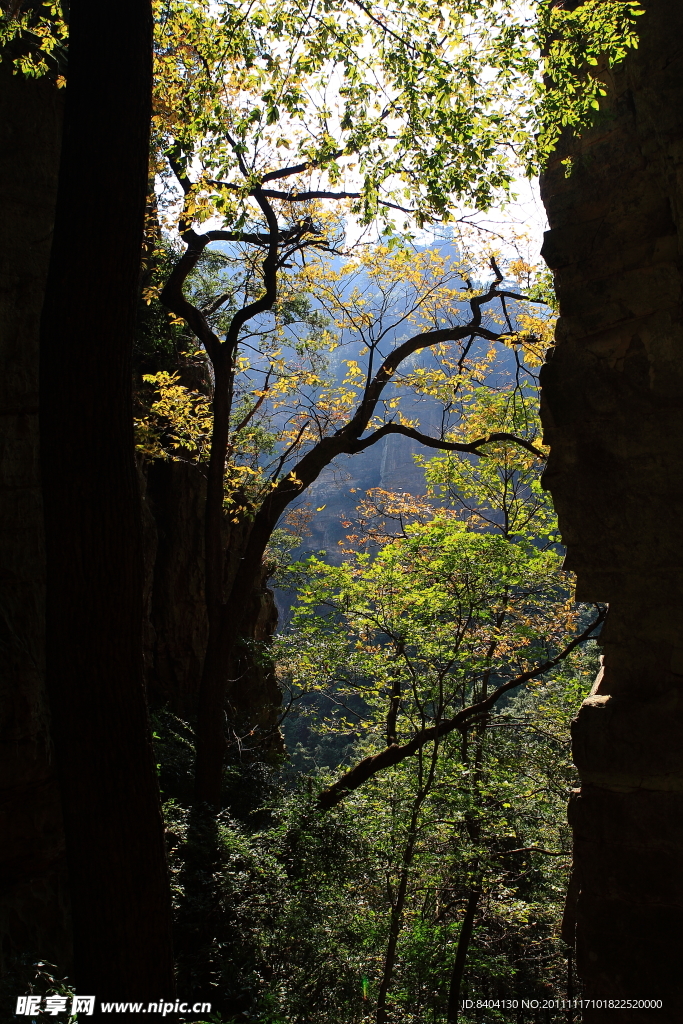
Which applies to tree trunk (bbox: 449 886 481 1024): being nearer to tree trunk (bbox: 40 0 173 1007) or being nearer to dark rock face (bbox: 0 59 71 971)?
dark rock face (bbox: 0 59 71 971)

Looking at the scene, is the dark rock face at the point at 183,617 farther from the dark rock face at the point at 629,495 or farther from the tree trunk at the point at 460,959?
the dark rock face at the point at 629,495

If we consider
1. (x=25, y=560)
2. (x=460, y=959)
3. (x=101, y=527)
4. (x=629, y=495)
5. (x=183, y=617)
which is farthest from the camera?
(x=183, y=617)

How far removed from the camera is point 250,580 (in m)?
6.73

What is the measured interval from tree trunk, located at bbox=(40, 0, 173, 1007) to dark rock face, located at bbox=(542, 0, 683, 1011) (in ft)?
7.45

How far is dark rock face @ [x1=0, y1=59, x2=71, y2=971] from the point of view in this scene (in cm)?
357

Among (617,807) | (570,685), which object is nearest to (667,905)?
(617,807)

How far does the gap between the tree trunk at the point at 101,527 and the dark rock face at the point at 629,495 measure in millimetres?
2270

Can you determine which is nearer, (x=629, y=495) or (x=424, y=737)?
(x=629, y=495)

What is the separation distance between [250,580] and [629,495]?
13.5ft

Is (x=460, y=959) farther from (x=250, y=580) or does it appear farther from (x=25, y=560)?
(x=25, y=560)

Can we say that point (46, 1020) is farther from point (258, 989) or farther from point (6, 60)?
point (6, 60)

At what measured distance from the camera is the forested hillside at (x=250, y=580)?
2.38m

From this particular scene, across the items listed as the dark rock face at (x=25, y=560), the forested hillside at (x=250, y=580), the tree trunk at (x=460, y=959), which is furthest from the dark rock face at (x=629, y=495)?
the dark rock face at (x=25, y=560)

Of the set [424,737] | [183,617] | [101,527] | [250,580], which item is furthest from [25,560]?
[183,617]
